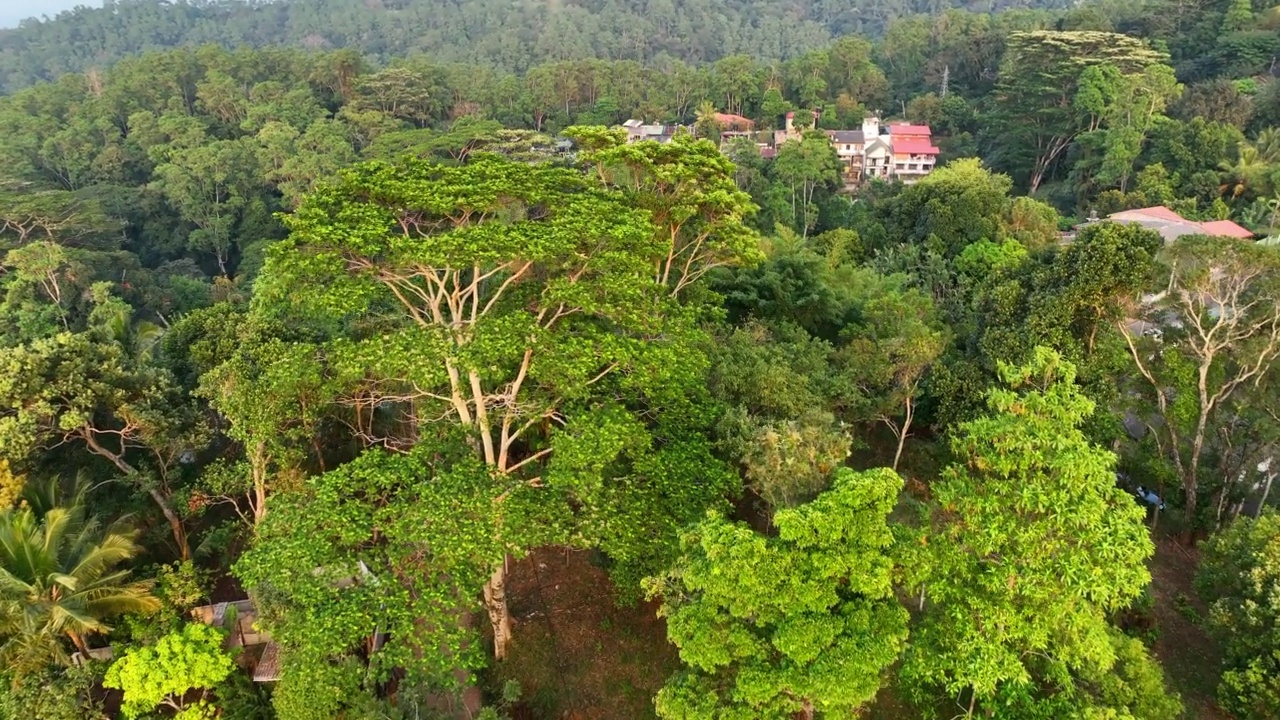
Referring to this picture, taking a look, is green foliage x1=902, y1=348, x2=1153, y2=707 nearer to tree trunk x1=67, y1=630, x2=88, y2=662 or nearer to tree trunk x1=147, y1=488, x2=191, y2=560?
A: tree trunk x1=67, y1=630, x2=88, y2=662

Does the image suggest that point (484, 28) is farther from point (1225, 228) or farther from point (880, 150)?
point (1225, 228)

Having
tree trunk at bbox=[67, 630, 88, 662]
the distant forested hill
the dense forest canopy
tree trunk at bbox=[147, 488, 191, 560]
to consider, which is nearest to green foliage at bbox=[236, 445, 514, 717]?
the dense forest canopy

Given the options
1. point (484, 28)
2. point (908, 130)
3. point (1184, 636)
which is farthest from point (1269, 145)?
point (484, 28)

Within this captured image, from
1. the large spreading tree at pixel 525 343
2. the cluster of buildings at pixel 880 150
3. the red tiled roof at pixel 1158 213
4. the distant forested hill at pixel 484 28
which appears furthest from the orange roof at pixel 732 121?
the distant forested hill at pixel 484 28

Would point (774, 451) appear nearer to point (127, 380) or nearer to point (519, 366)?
point (519, 366)

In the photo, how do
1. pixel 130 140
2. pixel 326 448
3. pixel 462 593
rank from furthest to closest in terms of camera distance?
pixel 130 140
pixel 326 448
pixel 462 593

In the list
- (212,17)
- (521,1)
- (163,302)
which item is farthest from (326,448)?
(212,17)
